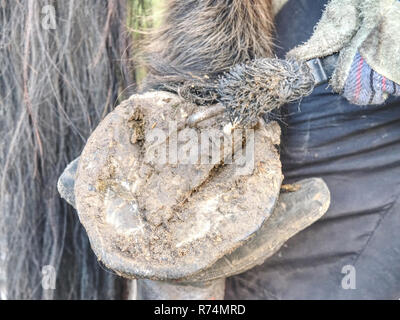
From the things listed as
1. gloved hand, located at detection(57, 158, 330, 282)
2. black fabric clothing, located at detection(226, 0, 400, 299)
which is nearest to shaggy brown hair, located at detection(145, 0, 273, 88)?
black fabric clothing, located at detection(226, 0, 400, 299)

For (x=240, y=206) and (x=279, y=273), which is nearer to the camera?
(x=240, y=206)

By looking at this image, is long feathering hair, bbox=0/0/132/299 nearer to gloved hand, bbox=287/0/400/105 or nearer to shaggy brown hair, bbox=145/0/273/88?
shaggy brown hair, bbox=145/0/273/88

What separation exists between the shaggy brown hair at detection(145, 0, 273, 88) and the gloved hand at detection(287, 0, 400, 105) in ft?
0.20

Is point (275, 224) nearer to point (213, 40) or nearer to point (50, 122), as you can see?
point (213, 40)

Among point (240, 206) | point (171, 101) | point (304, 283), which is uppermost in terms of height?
point (171, 101)

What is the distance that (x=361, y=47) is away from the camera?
38 cm

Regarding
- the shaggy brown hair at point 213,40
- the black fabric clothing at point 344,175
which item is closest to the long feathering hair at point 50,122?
the shaggy brown hair at point 213,40

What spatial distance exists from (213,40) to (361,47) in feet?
0.51

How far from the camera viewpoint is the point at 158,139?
1.30 feet

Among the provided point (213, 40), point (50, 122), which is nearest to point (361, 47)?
point (213, 40)

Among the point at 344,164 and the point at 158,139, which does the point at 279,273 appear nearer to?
the point at 344,164

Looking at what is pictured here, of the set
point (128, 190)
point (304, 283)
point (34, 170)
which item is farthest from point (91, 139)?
point (304, 283)

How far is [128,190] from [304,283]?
297 millimetres

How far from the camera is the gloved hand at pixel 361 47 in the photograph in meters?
0.37
